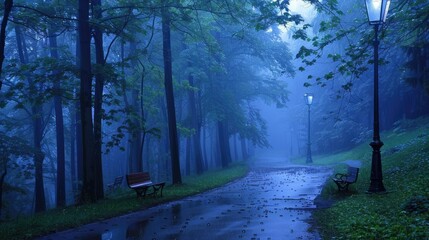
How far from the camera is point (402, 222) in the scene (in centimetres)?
722

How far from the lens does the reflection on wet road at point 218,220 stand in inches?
317

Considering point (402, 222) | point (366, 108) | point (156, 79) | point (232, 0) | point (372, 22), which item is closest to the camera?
point (402, 222)

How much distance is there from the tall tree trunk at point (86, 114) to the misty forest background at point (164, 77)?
4 centimetres

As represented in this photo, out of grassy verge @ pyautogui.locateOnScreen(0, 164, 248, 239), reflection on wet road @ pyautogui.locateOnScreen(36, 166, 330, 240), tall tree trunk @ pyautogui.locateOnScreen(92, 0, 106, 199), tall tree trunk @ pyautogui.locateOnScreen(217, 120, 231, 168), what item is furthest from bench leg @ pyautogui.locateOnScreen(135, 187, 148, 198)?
tall tree trunk @ pyautogui.locateOnScreen(217, 120, 231, 168)

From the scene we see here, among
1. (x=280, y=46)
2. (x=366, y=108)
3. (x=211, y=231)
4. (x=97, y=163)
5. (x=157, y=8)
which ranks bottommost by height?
(x=211, y=231)

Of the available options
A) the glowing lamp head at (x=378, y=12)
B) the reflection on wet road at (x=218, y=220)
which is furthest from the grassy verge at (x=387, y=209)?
the glowing lamp head at (x=378, y=12)

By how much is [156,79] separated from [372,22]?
43.2 feet

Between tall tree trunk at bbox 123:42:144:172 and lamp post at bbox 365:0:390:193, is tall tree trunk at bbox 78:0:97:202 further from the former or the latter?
lamp post at bbox 365:0:390:193

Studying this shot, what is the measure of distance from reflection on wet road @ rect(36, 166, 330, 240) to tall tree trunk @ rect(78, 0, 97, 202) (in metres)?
2.76

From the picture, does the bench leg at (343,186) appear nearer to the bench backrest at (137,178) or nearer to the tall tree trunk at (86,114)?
the bench backrest at (137,178)

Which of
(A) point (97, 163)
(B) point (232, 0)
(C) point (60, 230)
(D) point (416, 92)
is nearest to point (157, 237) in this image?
(C) point (60, 230)

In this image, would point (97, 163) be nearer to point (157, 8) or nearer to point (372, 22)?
point (157, 8)

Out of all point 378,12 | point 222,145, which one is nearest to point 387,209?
point 378,12

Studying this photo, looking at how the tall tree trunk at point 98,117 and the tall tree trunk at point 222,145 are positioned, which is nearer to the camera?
the tall tree trunk at point 98,117
